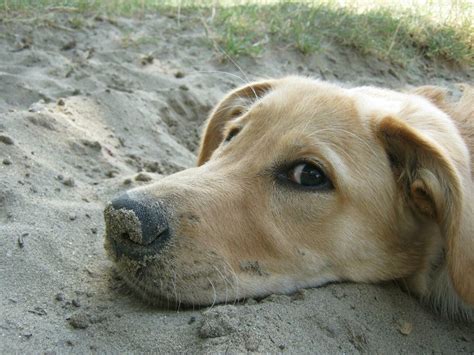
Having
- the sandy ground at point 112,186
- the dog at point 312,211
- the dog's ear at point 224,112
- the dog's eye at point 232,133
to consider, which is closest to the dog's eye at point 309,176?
the dog at point 312,211

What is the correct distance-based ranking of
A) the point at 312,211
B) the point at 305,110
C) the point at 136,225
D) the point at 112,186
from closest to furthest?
the point at 136,225, the point at 312,211, the point at 305,110, the point at 112,186

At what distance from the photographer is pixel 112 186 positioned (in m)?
4.39

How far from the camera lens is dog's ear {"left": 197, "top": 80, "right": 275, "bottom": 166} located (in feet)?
15.0

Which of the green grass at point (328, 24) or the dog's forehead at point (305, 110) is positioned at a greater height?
the dog's forehead at point (305, 110)

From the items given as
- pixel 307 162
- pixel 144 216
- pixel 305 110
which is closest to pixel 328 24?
pixel 305 110

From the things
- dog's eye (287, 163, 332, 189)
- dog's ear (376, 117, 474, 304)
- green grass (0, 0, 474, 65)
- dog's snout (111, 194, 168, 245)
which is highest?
dog's ear (376, 117, 474, 304)

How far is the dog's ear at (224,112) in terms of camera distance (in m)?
4.57

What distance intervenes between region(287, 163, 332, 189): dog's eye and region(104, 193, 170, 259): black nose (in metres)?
0.79

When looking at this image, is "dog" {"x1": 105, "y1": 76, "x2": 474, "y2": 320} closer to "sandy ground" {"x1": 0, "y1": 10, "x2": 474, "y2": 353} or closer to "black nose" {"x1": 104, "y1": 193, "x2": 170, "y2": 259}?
"black nose" {"x1": 104, "y1": 193, "x2": 170, "y2": 259}

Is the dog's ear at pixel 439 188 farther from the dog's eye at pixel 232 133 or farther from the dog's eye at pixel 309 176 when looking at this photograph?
the dog's eye at pixel 232 133

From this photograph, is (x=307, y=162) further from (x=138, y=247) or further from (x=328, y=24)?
(x=328, y=24)

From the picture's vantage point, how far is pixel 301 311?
2.90 meters

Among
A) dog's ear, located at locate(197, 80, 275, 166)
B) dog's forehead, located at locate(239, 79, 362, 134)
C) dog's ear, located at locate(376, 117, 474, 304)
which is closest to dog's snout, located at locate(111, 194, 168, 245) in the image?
dog's forehead, located at locate(239, 79, 362, 134)

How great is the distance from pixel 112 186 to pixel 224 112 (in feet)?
3.51
